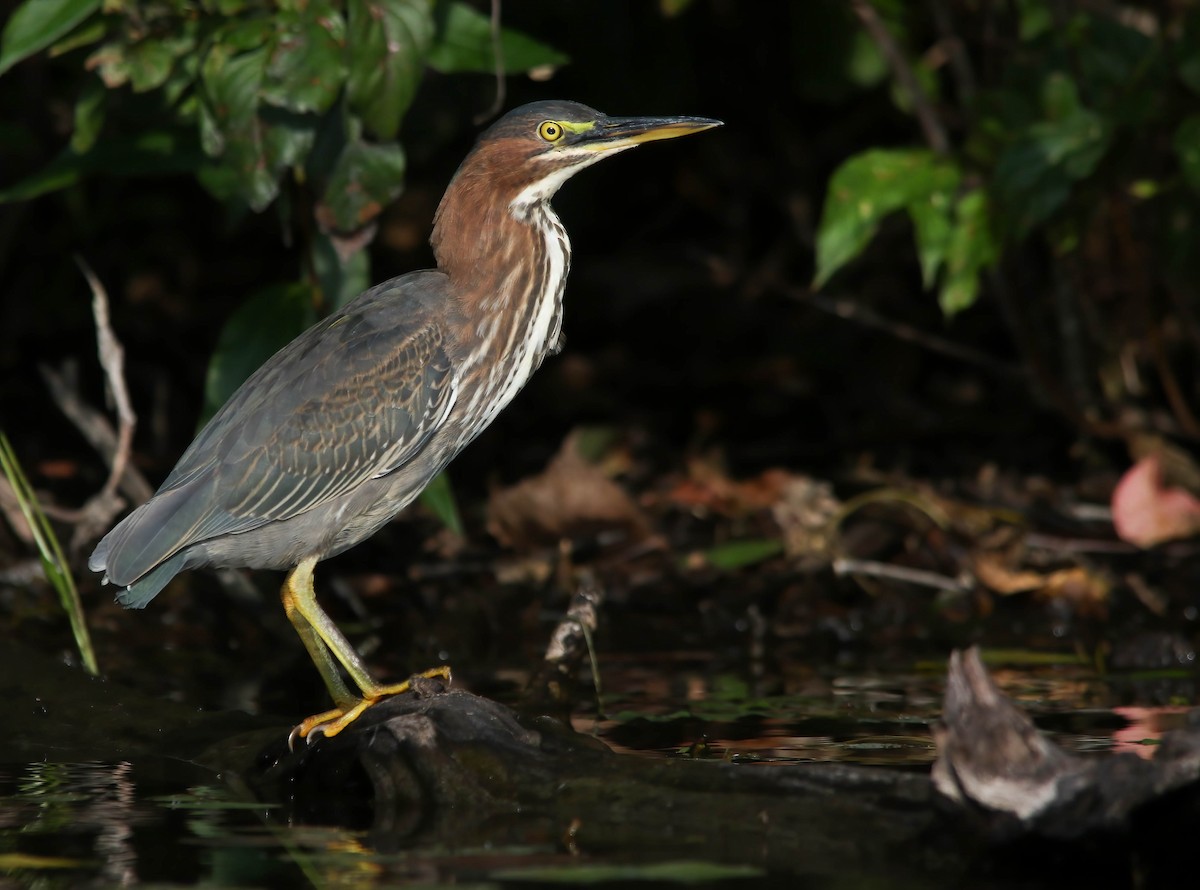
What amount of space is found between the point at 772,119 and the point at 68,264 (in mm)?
3966

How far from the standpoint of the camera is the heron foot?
4.37 m

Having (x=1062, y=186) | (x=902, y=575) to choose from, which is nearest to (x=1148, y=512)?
(x=902, y=575)

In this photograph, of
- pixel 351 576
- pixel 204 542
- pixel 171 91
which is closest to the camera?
pixel 204 542

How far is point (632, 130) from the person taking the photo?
17.9 ft

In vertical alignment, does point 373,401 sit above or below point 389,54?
below

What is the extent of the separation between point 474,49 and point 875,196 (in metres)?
1.48

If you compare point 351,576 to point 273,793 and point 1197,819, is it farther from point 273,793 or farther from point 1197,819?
point 1197,819

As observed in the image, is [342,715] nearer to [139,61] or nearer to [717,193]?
[139,61]

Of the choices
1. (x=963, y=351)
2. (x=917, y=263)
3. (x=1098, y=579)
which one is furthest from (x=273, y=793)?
(x=917, y=263)

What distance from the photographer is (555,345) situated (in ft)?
18.4

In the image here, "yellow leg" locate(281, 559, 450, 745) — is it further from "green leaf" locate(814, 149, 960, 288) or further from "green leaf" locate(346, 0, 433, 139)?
"green leaf" locate(814, 149, 960, 288)

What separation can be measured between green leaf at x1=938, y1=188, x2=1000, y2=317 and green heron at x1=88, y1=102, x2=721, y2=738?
127 centimetres

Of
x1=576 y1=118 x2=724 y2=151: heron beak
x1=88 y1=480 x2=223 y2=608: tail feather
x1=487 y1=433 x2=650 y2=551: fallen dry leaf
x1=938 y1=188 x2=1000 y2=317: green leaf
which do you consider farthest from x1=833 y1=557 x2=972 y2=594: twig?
x1=88 y1=480 x2=223 y2=608: tail feather

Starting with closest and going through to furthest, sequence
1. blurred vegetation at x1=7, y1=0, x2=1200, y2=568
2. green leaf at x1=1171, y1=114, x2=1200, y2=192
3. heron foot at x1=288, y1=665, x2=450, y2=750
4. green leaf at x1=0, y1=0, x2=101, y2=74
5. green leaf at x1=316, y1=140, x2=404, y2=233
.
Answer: heron foot at x1=288, y1=665, x2=450, y2=750 < green leaf at x1=0, y1=0, x2=101, y2=74 < blurred vegetation at x1=7, y1=0, x2=1200, y2=568 < green leaf at x1=316, y1=140, x2=404, y2=233 < green leaf at x1=1171, y1=114, x2=1200, y2=192
